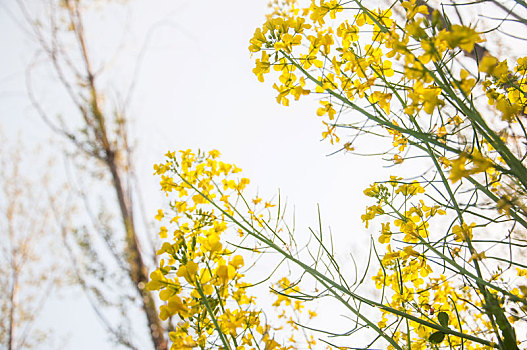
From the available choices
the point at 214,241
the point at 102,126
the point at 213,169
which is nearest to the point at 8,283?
the point at 102,126

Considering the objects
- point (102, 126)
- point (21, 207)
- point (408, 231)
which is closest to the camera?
point (408, 231)

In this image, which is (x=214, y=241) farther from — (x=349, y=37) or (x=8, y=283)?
(x=8, y=283)

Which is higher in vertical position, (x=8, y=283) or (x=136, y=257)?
(x=8, y=283)

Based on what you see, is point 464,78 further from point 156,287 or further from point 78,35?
point 78,35

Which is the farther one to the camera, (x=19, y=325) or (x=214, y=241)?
(x=19, y=325)

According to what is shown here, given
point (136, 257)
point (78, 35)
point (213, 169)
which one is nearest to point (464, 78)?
point (213, 169)

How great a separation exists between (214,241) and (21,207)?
7.40 m

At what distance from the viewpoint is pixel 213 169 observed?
50.6 inches

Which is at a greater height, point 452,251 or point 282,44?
point 282,44

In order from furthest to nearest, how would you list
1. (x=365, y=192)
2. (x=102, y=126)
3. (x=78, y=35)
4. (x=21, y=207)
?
(x=21, y=207), (x=78, y=35), (x=102, y=126), (x=365, y=192)

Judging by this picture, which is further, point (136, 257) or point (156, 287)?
point (136, 257)

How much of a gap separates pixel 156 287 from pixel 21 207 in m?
7.31

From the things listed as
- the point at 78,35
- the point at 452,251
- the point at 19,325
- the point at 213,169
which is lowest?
the point at 452,251

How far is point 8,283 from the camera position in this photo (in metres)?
6.18
